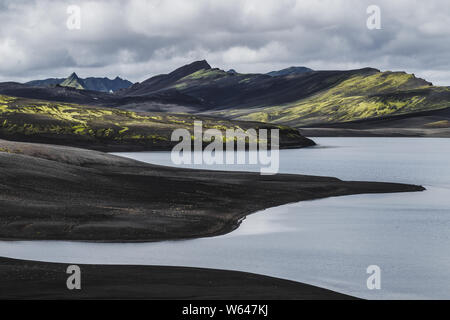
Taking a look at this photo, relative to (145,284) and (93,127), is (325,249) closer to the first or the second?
(145,284)

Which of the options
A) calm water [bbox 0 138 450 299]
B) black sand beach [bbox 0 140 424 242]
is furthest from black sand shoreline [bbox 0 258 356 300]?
black sand beach [bbox 0 140 424 242]

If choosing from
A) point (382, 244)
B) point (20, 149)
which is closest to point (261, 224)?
point (382, 244)

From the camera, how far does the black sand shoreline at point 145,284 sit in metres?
23.9

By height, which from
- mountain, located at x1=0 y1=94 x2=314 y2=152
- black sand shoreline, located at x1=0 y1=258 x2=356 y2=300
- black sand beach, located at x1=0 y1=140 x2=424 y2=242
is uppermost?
mountain, located at x1=0 y1=94 x2=314 y2=152

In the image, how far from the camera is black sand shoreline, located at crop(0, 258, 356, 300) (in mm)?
23891

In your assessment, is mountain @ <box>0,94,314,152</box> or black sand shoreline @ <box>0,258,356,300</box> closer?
black sand shoreline @ <box>0,258,356,300</box>

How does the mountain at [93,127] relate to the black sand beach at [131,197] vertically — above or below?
above

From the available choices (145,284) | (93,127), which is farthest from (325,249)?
(93,127)

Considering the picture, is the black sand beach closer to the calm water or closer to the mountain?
the calm water

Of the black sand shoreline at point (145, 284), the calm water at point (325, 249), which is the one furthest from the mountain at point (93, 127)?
the black sand shoreline at point (145, 284)

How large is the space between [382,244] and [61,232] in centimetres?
1779

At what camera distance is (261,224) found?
144 feet

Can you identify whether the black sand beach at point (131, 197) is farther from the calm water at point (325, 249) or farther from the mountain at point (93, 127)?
the mountain at point (93, 127)
